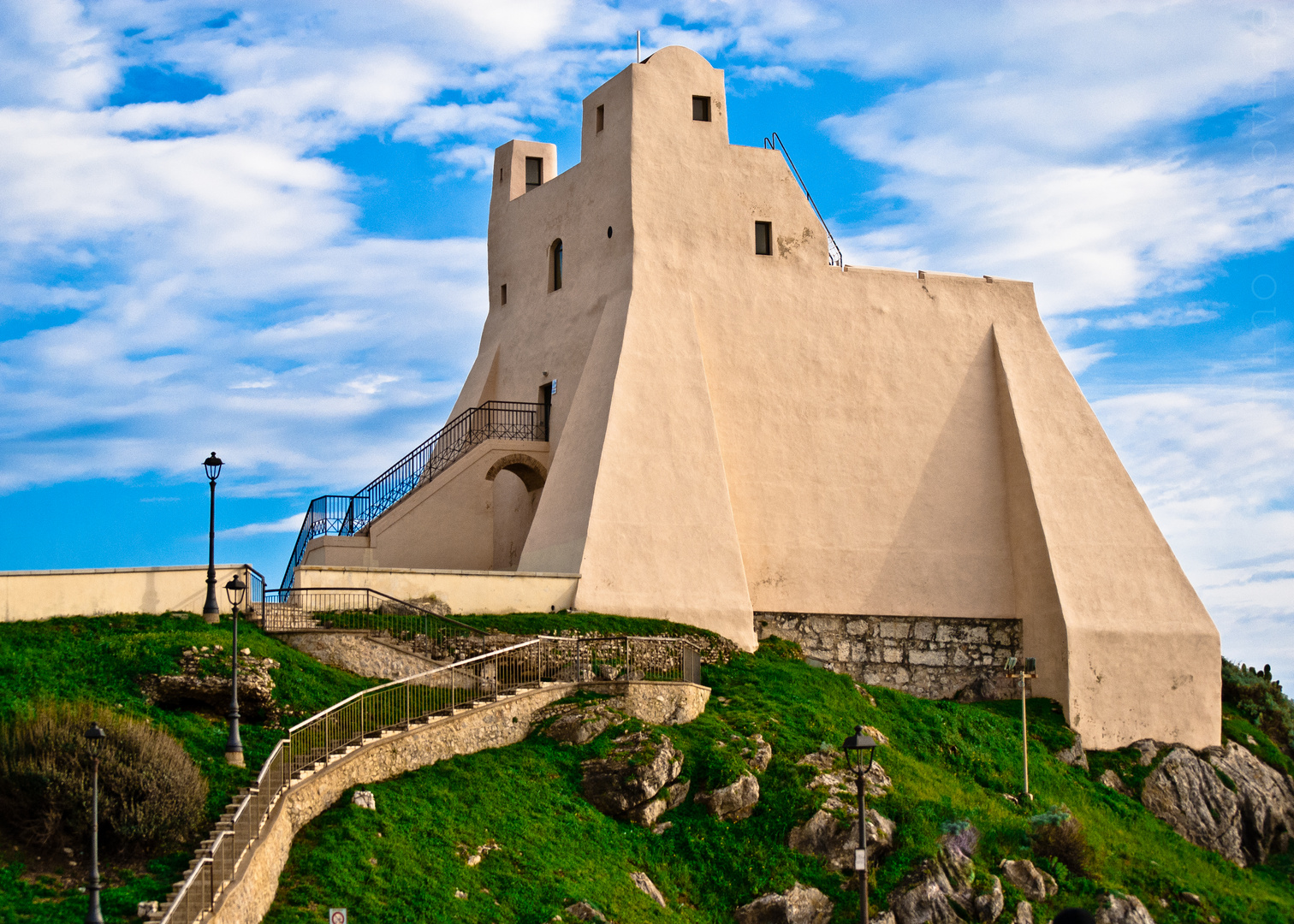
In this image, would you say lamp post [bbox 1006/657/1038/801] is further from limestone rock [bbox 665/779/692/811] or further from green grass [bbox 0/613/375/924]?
green grass [bbox 0/613/375/924]

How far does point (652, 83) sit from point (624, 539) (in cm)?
1144

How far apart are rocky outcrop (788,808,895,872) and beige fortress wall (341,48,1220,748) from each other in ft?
25.7

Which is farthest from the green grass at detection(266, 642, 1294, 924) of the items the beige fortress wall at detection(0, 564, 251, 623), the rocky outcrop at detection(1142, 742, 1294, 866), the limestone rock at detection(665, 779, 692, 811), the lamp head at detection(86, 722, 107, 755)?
the beige fortress wall at detection(0, 564, 251, 623)

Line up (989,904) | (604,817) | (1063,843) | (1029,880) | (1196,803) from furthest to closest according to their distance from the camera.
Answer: (1196,803)
(1063,843)
(1029,880)
(989,904)
(604,817)

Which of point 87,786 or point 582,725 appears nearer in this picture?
point 87,786

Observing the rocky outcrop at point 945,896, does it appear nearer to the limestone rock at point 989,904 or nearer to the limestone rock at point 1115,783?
the limestone rock at point 989,904

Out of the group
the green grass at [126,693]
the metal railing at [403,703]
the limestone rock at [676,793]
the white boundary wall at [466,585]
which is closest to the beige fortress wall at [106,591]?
the green grass at [126,693]

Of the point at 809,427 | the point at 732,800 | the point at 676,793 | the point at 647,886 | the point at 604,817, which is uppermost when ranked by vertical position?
the point at 809,427

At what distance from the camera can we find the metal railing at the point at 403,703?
607 inches

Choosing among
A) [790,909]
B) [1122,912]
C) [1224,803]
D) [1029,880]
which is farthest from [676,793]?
[1224,803]

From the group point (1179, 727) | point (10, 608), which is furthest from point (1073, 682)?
point (10, 608)

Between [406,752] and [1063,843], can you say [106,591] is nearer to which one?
[406,752]

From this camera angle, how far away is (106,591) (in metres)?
23.2

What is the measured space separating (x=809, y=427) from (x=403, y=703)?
15070 millimetres
